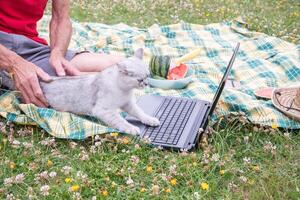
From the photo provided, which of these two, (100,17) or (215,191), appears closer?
(215,191)

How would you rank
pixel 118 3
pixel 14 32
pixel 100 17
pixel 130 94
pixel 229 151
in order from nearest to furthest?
pixel 229 151 → pixel 130 94 → pixel 14 32 → pixel 100 17 → pixel 118 3

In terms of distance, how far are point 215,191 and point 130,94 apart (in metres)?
1.05

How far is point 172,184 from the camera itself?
305 cm

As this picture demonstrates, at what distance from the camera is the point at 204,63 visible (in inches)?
208

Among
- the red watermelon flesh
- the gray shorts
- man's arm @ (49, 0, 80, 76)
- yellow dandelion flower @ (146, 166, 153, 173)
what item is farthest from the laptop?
the gray shorts

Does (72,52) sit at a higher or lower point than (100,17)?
higher

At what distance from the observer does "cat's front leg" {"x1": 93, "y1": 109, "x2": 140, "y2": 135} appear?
3.59 metres

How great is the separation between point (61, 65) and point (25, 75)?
1.31 ft

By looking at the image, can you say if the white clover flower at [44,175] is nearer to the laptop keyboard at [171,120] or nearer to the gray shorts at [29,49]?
the laptop keyboard at [171,120]

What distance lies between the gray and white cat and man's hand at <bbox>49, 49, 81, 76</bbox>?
25 centimetres

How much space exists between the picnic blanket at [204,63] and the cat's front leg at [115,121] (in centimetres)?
7

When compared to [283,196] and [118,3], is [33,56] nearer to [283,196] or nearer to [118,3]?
[283,196]

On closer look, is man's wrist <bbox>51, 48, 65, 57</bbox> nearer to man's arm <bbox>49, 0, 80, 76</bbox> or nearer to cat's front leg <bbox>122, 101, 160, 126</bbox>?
man's arm <bbox>49, 0, 80, 76</bbox>

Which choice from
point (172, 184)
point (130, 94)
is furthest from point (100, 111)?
point (172, 184)
